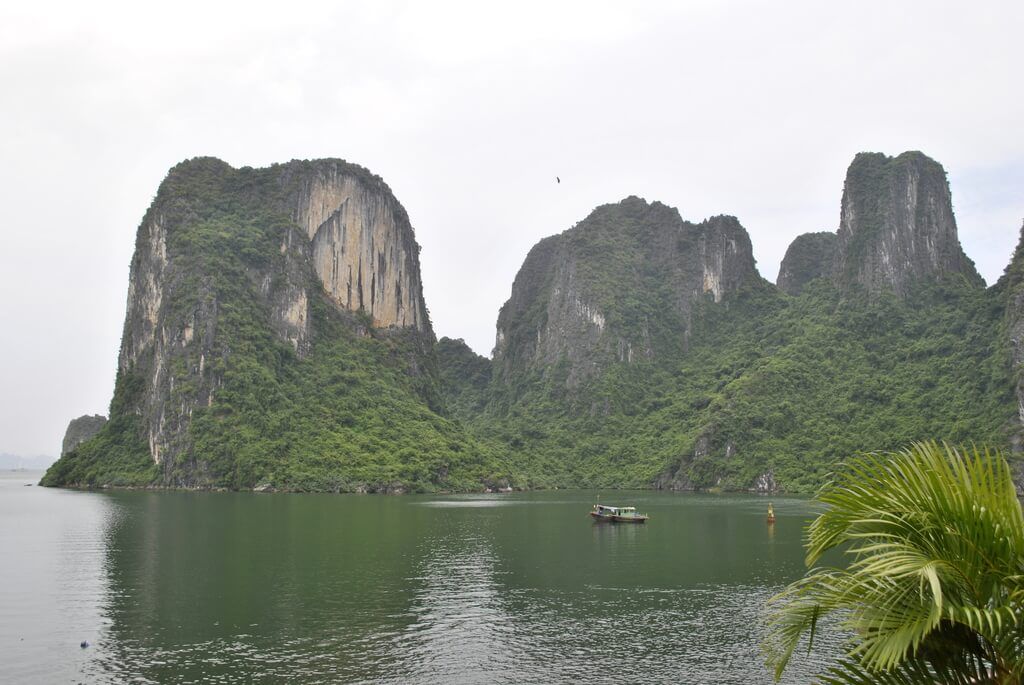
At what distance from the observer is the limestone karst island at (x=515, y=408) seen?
119 metres

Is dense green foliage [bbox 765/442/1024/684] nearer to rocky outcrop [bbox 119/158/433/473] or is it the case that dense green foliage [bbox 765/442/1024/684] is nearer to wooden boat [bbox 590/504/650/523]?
wooden boat [bbox 590/504/650/523]

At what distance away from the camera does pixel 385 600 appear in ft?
116

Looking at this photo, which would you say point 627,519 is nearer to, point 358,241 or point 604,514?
point 604,514

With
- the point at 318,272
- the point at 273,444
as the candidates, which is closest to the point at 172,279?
the point at 318,272

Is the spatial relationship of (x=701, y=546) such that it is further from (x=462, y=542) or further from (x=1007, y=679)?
(x=1007, y=679)

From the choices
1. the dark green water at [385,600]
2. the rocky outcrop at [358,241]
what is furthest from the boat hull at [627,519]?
the rocky outcrop at [358,241]

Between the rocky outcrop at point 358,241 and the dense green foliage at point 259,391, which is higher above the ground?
the rocky outcrop at point 358,241

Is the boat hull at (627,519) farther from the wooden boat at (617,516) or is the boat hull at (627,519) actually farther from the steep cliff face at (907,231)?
the steep cliff face at (907,231)

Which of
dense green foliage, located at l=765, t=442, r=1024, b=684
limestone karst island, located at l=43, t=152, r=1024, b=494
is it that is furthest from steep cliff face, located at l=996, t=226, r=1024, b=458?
dense green foliage, located at l=765, t=442, r=1024, b=684

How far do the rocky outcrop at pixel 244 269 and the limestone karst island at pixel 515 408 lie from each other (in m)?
0.36

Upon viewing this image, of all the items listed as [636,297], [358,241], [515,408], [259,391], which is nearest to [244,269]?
[259,391]

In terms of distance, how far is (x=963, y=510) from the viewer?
721 cm

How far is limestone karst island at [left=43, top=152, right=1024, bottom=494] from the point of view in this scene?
11900cm

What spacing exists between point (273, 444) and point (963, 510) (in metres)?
116
